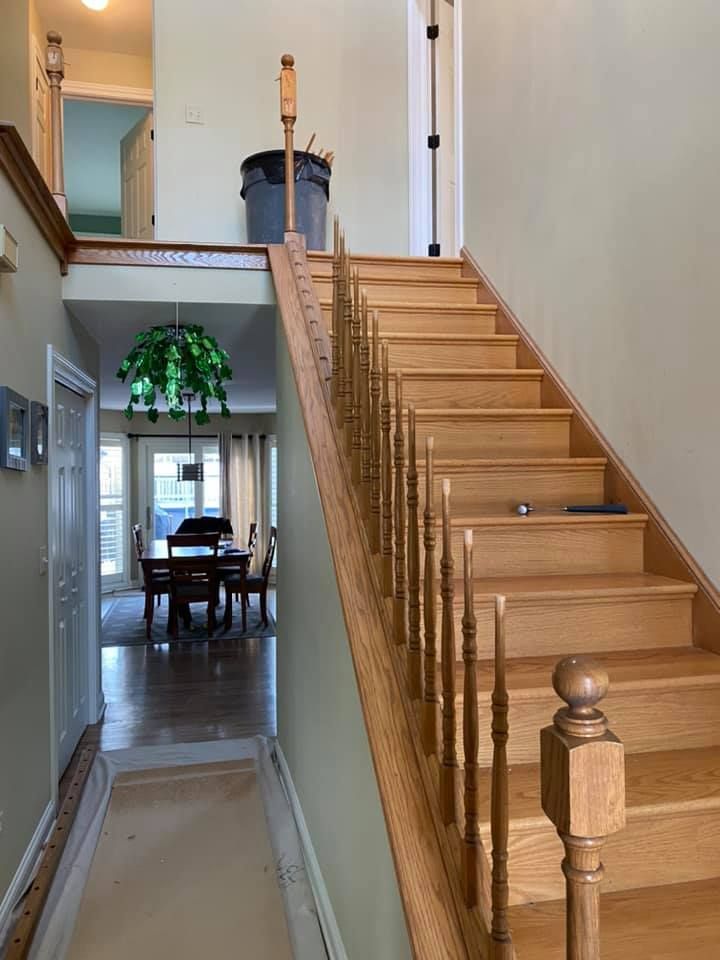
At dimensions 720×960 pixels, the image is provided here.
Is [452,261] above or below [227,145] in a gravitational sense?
below

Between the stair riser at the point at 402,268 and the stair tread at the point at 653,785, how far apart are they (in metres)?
2.39

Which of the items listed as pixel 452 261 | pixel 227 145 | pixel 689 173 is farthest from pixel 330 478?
pixel 227 145

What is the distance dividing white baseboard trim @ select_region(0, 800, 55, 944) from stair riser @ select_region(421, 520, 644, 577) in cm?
174

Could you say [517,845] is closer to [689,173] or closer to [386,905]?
[386,905]

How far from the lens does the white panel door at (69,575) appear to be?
306 cm

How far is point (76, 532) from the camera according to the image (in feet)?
11.8

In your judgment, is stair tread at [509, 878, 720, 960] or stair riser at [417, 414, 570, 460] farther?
stair riser at [417, 414, 570, 460]

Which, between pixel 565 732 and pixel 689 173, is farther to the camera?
pixel 689 173

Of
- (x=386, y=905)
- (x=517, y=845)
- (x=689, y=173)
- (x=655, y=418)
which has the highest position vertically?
(x=689, y=173)

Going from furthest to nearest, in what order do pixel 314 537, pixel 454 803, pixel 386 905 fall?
1. pixel 314 537
2. pixel 386 905
3. pixel 454 803

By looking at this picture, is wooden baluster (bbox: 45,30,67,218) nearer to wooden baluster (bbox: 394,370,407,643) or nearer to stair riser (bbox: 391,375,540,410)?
stair riser (bbox: 391,375,540,410)

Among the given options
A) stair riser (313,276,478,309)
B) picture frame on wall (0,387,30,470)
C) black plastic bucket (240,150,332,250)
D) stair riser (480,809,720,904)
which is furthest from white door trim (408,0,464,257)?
stair riser (480,809,720,904)

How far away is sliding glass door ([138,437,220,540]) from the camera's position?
8.95 metres

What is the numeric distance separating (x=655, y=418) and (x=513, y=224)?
1.38 meters
